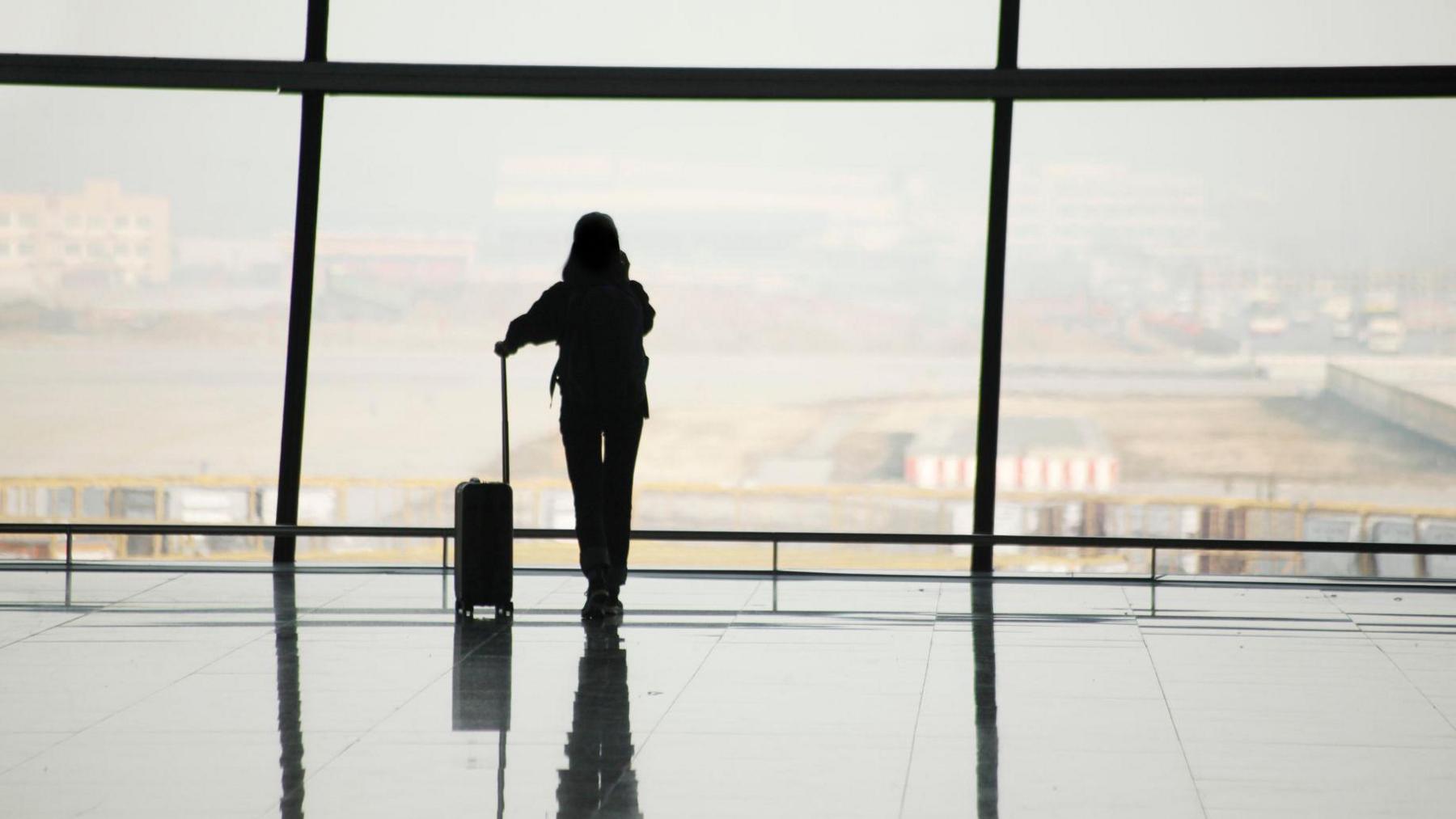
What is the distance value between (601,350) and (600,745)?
2195 millimetres

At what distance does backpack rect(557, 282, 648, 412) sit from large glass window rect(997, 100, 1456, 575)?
2142 millimetres

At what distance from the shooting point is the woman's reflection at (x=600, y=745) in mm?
3105

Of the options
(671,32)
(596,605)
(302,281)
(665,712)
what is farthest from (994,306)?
(665,712)

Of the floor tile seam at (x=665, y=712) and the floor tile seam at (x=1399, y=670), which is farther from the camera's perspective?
the floor tile seam at (x=1399, y=670)

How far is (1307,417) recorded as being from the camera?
7.64 m

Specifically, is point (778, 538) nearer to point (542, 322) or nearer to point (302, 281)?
point (542, 322)

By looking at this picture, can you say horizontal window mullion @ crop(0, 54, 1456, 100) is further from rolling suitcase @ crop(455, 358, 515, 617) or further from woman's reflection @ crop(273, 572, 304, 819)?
woman's reflection @ crop(273, 572, 304, 819)

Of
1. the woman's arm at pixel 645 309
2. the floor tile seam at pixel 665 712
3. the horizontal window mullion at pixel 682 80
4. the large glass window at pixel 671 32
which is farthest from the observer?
the large glass window at pixel 671 32

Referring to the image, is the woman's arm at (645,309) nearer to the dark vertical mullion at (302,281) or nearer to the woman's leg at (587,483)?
the woman's leg at (587,483)

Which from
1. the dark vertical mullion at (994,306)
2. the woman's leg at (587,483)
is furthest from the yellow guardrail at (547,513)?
the woman's leg at (587,483)

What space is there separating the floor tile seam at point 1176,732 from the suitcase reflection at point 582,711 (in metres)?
1.09

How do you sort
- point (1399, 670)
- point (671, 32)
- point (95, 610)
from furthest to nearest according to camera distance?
point (671, 32)
point (95, 610)
point (1399, 670)

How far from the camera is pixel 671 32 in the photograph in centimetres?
705

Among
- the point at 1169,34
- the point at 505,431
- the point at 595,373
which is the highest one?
the point at 1169,34
